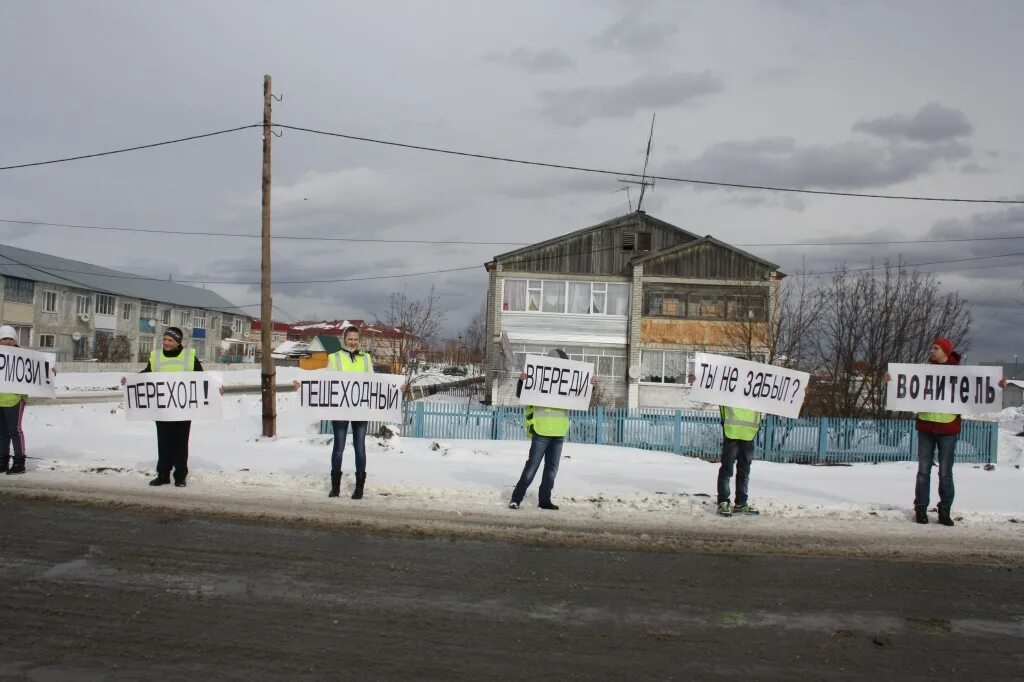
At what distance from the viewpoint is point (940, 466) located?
851cm

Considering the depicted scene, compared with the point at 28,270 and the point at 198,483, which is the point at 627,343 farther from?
the point at 28,270

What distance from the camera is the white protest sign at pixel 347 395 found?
29.8 ft

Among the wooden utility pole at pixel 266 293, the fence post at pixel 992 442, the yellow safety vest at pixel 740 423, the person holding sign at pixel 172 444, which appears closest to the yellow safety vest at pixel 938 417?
the yellow safety vest at pixel 740 423

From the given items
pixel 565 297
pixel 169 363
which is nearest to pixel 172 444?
pixel 169 363

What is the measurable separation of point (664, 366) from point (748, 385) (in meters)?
24.7

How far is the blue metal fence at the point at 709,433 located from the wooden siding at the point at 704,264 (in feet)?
50.2

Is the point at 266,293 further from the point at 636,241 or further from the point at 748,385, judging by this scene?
the point at 636,241

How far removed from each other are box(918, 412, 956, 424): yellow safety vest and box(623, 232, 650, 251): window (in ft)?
88.6

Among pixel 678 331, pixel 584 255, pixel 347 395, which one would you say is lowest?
pixel 347 395

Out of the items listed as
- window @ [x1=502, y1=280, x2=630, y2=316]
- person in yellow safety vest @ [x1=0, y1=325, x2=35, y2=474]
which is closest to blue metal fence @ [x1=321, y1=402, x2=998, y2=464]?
person in yellow safety vest @ [x1=0, y1=325, x2=35, y2=474]

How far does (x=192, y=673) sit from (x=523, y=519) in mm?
4597

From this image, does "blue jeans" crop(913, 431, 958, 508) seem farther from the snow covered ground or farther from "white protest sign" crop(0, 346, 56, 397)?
"white protest sign" crop(0, 346, 56, 397)

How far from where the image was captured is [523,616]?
4.89 metres

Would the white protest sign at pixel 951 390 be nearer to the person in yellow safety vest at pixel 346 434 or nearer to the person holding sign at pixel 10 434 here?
the person in yellow safety vest at pixel 346 434
